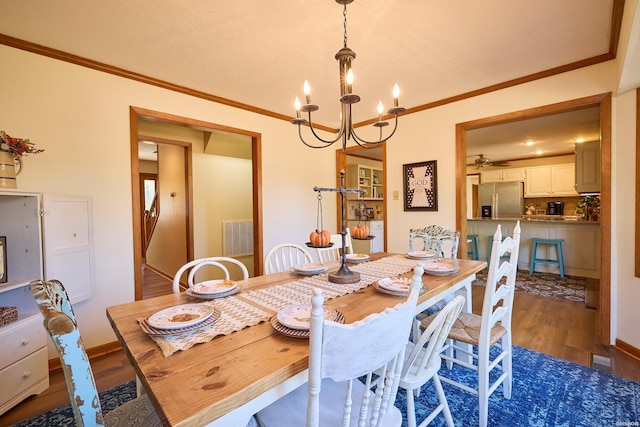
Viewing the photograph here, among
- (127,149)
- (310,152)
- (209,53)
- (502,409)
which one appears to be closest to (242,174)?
(310,152)

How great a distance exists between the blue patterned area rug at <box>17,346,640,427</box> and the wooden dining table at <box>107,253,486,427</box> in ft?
3.32

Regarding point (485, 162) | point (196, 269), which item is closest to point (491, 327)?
point (196, 269)

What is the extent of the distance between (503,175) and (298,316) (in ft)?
25.1

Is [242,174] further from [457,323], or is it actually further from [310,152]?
[457,323]

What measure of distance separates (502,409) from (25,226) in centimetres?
311

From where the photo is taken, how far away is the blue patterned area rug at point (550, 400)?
1.50m

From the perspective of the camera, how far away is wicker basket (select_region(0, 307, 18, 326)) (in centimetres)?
161

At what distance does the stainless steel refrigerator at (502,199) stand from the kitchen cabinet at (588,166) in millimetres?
2174

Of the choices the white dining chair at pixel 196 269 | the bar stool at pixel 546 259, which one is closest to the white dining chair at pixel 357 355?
the white dining chair at pixel 196 269

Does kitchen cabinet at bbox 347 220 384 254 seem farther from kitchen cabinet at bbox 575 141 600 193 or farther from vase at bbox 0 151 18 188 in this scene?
vase at bbox 0 151 18 188

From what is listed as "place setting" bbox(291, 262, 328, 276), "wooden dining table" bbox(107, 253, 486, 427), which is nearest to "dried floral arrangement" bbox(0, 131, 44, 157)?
"wooden dining table" bbox(107, 253, 486, 427)

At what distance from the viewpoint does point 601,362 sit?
2.02 metres

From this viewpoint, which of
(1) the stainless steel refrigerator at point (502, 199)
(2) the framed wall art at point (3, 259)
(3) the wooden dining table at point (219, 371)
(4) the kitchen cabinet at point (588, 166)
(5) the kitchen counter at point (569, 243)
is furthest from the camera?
(1) the stainless steel refrigerator at point (502, 199)

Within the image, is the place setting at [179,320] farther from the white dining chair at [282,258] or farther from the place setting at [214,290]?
the white dining chair at [282,258]
